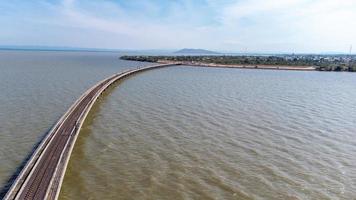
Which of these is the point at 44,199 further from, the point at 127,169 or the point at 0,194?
the point at 127,169

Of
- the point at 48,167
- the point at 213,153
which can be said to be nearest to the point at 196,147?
the point at 213,153

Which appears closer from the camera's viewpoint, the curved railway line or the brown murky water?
the curved railway line

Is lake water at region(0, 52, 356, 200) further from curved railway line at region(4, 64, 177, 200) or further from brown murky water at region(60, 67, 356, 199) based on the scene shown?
curved railway line at region(4, 64, 177, 200)

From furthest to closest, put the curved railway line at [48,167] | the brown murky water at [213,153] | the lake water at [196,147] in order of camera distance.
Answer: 1. the lake water at [196,147]
2. the brown murky water at [213,153]
3. the curved railway line at [48,167]

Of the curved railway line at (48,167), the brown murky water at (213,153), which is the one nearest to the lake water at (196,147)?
the brown murky water at (213,153)

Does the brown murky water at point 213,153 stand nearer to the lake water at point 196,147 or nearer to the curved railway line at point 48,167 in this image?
the lake water at point 196,147

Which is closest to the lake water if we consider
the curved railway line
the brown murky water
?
the brown murky water

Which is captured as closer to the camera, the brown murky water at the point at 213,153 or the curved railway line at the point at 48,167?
the curved railway line at the point at 48,167

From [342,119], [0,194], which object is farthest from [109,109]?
[342,119]

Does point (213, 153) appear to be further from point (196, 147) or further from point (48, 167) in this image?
point (48, 167)
